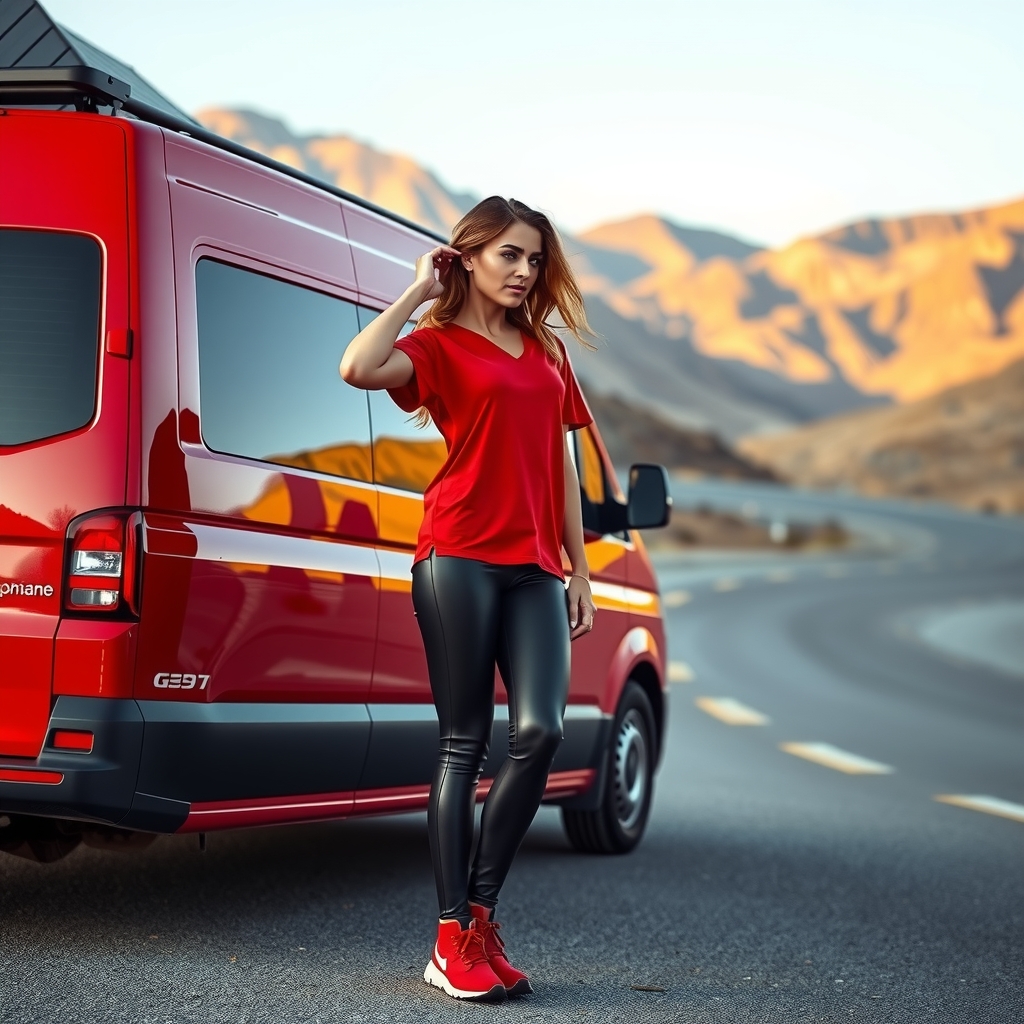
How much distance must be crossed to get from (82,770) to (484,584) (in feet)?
3.43

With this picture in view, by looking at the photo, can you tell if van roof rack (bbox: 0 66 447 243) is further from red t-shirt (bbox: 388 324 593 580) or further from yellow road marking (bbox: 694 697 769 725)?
yellow road marking (bbox: 694 697 769 725)

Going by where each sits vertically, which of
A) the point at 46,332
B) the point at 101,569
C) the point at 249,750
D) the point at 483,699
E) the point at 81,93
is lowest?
the point at 249,750

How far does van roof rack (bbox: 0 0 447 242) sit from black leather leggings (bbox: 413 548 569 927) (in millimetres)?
1380

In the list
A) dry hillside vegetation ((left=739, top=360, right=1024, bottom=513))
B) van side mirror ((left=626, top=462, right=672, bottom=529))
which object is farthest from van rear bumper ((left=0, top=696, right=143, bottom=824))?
dry hillside vegetation ((left=739, top=360, right=1024, bottom=513))

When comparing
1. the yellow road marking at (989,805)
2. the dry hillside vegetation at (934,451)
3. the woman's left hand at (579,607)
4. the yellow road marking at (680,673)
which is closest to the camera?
the woman's left hand at (579,607)

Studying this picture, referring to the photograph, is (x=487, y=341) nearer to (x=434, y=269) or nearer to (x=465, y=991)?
(x=434, y=269)

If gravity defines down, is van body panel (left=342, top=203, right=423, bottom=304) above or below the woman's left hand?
above

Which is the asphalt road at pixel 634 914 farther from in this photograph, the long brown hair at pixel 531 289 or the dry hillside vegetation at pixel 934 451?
the dry hillside vegetation at pixel 934 451

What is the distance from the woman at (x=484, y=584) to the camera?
167 inches

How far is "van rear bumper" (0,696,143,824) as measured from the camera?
4.15 meters

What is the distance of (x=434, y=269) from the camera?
14.2 ft

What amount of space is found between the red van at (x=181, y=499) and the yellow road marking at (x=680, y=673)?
12.1 metres

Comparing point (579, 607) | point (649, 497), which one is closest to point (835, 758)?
point (649, 497)

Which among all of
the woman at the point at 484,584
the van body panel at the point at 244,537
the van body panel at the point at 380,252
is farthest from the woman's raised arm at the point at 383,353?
the van body panel at the point at 380,252
